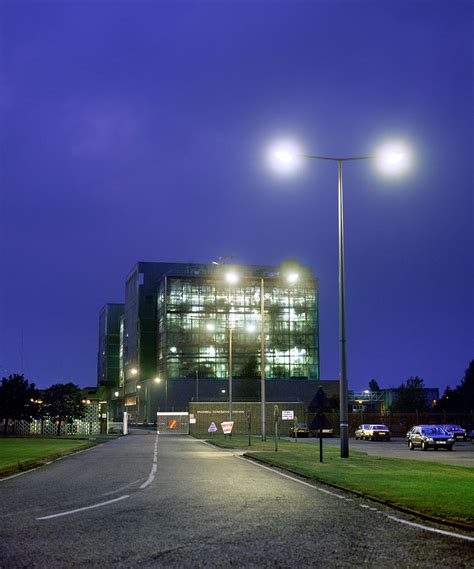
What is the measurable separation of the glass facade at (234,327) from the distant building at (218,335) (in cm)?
16

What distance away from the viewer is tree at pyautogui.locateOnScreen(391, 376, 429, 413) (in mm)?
109188

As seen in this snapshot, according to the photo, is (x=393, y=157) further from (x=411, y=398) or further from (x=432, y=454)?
(x=411, y=398)

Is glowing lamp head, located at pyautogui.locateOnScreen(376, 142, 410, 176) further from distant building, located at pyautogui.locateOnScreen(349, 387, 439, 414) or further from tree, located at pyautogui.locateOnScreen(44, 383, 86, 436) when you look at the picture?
distant building, located at pyautogui.locateOnScreen(349, 387, 439, 414)

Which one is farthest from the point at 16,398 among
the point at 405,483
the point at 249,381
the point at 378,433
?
the point at 249,381

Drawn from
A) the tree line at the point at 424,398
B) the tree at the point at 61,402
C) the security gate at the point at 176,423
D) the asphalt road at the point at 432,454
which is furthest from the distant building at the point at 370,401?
the asphalt road at the point at 432,454

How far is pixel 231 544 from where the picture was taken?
8.91 meters

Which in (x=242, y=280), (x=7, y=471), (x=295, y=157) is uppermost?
(x=242, y=280)

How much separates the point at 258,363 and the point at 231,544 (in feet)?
380

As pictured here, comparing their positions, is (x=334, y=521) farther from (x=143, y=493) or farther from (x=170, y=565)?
(x=143, y=493)

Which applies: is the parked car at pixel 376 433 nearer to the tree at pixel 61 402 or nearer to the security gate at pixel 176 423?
the security gate at pixel 176 423

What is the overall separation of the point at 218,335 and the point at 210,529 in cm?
11426

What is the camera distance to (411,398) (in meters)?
110

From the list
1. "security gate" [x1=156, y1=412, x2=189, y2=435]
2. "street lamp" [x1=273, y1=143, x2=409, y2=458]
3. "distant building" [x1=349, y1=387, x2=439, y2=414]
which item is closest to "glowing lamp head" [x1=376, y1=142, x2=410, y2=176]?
"street lamp" [x1=273, y1=143, x2=409, y2=458]

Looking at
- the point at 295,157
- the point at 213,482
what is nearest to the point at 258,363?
the point at 295,157
